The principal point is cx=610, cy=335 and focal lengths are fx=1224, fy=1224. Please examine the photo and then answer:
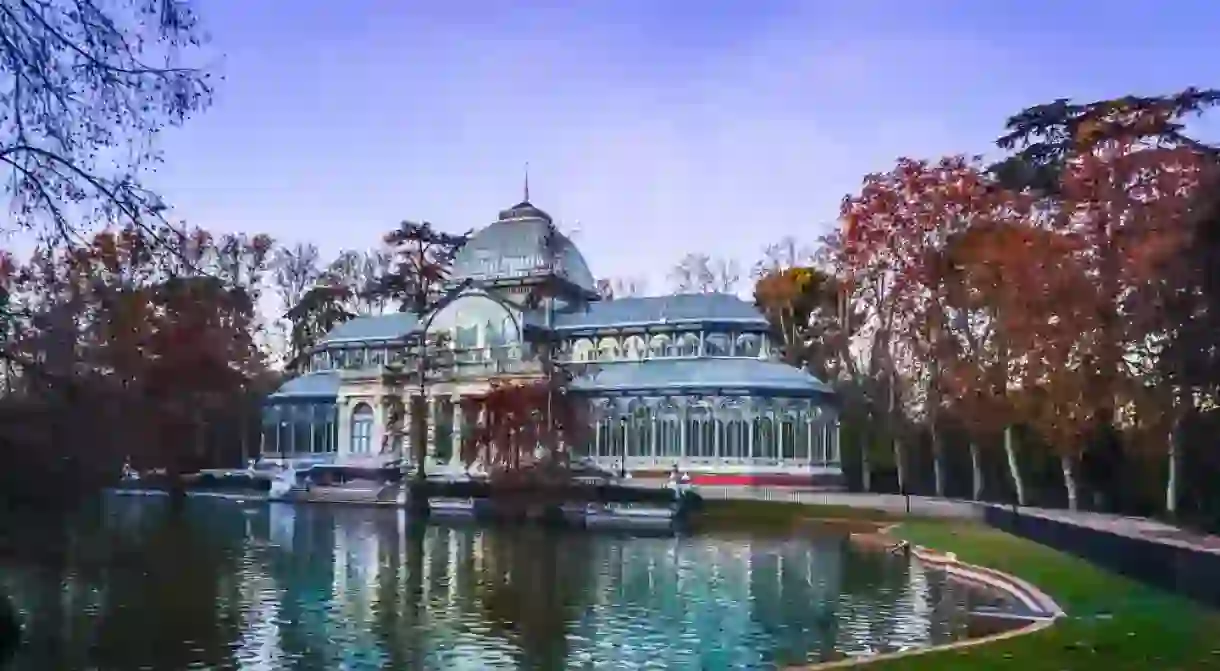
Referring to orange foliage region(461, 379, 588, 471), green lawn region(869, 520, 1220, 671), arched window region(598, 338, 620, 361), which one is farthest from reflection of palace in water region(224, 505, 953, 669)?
arched window region(598, 338, 620, 361)

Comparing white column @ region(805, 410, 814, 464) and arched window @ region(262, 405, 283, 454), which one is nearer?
white column @ region(805, 410, 814, 464)

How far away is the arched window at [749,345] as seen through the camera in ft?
171

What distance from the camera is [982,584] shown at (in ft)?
69.8

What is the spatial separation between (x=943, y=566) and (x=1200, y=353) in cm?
817

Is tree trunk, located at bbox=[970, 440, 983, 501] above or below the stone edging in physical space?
above

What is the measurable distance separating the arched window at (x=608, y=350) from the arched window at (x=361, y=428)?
11.5 metres

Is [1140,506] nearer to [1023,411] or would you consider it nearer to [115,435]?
[1023,411]

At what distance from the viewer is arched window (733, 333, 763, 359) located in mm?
52250

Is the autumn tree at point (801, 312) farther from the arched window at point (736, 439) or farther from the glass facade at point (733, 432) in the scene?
the arched window at point (736, 439)

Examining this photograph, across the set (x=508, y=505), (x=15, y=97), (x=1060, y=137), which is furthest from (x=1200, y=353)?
(x=15, y=97)

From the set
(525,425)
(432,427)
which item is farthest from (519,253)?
(525,425)

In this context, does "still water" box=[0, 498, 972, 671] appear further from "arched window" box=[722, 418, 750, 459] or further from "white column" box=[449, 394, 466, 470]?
"white column" box=[449, 394, 466, 470]

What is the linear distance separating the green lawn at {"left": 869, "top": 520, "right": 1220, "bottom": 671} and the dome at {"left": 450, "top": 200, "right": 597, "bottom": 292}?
38.5 meters

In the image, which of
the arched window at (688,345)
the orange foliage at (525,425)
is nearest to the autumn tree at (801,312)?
the arched window at (688,345)
